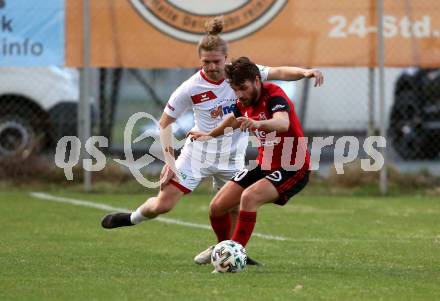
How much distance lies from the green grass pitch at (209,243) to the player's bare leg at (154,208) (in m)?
0.27

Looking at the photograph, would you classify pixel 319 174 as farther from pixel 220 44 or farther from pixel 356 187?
pixel 220 44

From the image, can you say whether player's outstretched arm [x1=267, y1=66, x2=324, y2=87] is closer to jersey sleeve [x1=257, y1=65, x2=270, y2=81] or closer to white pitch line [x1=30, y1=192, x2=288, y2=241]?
jersey sleeve [x1=257, y1=65, x2=270, y2=81]

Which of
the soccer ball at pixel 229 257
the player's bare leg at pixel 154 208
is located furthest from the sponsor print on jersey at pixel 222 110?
the soccer ball at pixel 229 257

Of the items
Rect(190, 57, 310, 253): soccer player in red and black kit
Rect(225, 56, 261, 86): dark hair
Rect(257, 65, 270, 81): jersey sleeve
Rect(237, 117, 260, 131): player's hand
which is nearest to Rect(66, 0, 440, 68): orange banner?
Rect(257, 65, 270, 81): jersey sleeve

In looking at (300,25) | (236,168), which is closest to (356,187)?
(300,25)

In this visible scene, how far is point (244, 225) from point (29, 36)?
6.34 meters

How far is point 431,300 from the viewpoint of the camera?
242 inches

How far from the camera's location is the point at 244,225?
729cm

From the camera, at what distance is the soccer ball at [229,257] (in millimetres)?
7129

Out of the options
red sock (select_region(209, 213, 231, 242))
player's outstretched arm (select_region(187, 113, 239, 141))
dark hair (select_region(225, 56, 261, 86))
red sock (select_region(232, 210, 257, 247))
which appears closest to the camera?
dark hair (select_region(225, 56, 261, 86))

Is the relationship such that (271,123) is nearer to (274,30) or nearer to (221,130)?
(221,130)

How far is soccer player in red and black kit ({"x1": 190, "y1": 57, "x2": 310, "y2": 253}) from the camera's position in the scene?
23.3 feet

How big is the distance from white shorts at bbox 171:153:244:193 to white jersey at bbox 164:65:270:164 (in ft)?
0.13

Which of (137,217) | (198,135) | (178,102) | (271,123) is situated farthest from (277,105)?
(137,217)
